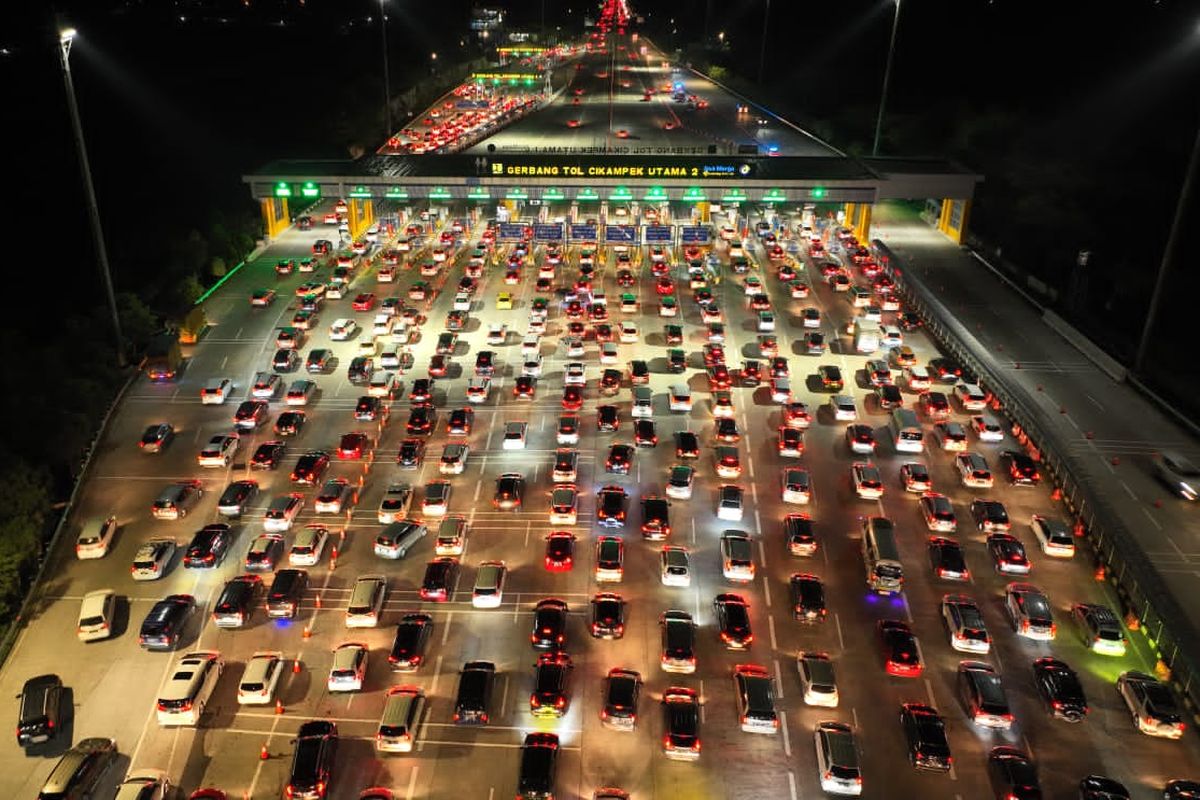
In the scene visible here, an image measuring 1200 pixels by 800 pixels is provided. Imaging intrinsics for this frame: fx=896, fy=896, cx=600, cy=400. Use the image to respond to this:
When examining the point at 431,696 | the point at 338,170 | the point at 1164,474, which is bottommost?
the point at 431,696

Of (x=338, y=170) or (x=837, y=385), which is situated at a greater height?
(x=338, y=170)

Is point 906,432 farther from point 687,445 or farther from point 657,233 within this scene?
point 657,233

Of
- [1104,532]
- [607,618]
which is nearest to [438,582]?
[607,618]

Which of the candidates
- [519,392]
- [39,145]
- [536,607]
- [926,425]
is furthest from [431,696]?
[39,145]

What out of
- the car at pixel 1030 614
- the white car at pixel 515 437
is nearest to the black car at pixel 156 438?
the white car at pixel 515 437

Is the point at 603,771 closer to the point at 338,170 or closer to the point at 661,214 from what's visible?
the point at 338,170

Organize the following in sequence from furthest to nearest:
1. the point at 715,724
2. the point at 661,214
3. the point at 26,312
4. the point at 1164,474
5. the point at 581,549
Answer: the point at 661,214 < the point at 26,312 < the point at 1164,474 < the point at 581,549 < the point at 715,724

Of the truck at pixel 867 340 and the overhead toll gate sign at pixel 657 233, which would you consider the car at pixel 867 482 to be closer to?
the truck at pixel 867 340
